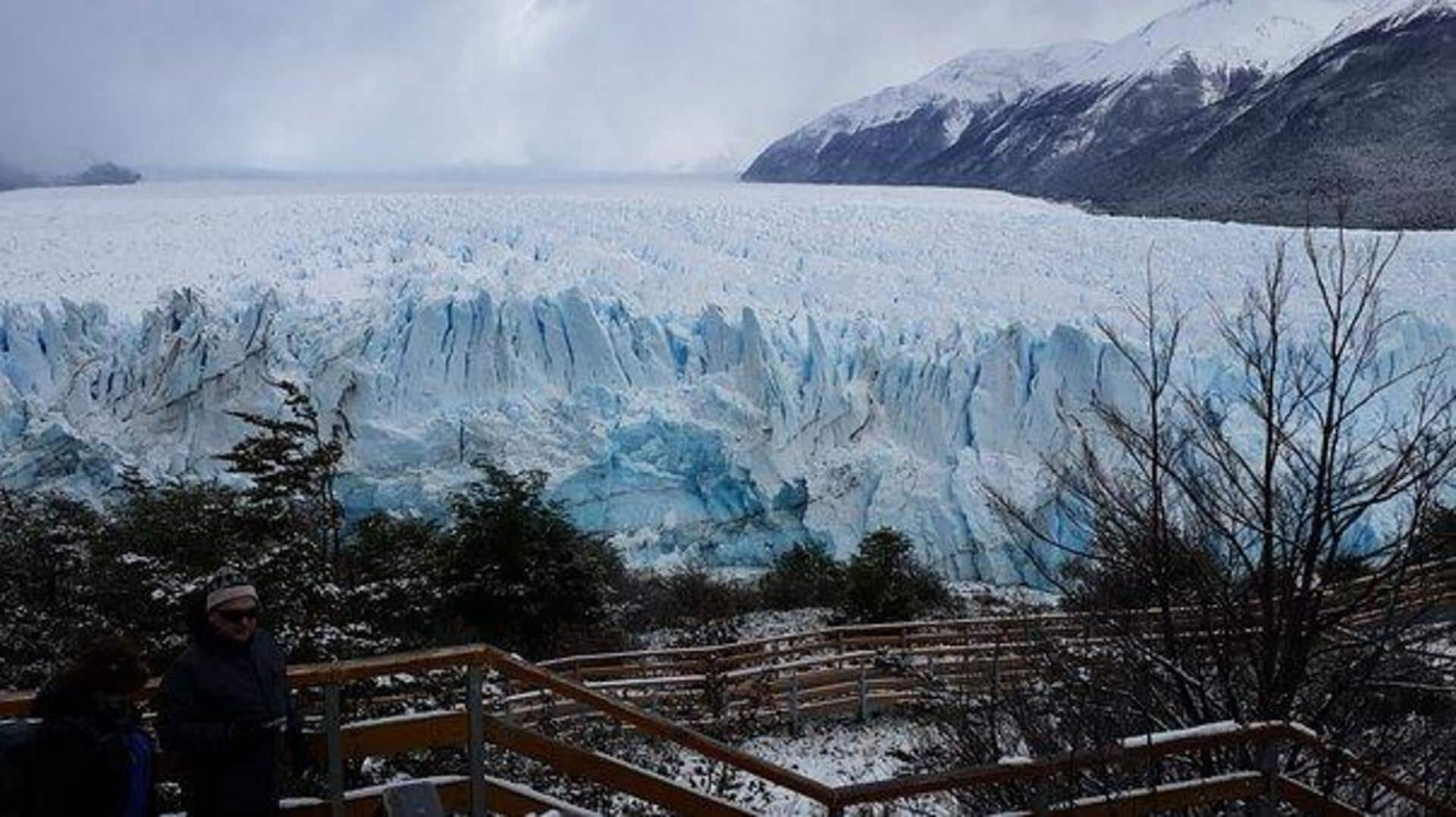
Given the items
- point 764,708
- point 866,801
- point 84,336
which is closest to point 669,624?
point 764,708

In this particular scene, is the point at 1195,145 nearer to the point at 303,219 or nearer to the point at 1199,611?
the point at 303,219

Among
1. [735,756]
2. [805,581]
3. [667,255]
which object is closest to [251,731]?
[735,756]

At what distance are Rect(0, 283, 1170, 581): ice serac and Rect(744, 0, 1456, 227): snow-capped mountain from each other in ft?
37.1

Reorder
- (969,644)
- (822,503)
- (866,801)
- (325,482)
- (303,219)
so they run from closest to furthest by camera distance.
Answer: (866,801), (325,482), (969,644), (822,503), (303,219)

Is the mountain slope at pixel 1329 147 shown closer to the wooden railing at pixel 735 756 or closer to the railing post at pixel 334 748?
the wooden railing at pixel 735 756

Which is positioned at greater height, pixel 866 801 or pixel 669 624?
pixel 866 801

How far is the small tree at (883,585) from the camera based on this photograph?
18625 mm

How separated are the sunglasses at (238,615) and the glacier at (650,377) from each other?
18296 mm

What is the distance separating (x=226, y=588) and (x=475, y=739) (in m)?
0.80

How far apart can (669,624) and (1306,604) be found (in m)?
15.6

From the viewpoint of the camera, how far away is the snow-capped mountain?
3531cm

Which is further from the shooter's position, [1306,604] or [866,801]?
[1306,604]

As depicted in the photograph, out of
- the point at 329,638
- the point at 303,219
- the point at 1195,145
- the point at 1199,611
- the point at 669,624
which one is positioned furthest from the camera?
the point at 1195,145

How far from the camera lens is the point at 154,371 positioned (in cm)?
2280
